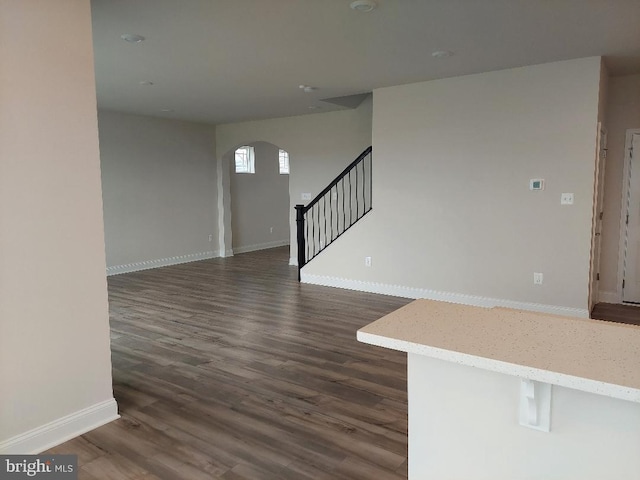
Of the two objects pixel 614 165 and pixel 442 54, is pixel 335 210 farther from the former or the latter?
pixel 614 165

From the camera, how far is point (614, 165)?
5207 millimetres

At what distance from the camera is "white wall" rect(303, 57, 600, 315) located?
4508 millimetres

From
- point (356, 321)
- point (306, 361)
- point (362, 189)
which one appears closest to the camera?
point (306, 361)

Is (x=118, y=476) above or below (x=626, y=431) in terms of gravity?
below

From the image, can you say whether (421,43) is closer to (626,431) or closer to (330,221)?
(626,431)

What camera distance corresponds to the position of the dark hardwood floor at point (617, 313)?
4.67 m

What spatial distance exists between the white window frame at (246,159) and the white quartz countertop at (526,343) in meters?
8.57

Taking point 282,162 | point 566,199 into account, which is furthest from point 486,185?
point 282,162

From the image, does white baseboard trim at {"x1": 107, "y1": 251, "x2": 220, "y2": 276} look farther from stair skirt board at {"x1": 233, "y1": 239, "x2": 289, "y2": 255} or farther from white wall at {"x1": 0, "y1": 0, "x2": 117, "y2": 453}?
white wall at {"x1": 0, "y1": 0, "x2": 117, "y2": 453}

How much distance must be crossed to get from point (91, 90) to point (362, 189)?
502 centimetres

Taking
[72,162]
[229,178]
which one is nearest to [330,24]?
[72,162]

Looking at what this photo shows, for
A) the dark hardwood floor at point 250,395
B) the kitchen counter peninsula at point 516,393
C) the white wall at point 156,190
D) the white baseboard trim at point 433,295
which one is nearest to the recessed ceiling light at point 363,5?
the kitchen counter peninsula at point 516,393

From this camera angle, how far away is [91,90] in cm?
255

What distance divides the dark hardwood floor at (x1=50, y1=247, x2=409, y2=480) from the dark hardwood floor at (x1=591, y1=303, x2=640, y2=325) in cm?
216
